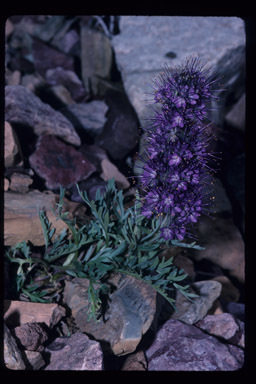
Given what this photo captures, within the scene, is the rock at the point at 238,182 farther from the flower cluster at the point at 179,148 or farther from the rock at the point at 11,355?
the rock at the point at 11,355

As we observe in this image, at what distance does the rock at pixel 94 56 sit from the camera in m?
6.24

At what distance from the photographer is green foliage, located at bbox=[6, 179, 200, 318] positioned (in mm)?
3545

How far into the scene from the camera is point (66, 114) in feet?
18.5

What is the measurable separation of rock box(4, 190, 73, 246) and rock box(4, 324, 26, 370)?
3.44 ft

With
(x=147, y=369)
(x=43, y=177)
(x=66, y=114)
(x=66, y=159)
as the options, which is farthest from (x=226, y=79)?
(x=147, y=369)

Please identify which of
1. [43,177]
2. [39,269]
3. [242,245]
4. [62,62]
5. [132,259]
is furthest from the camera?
[62,62]

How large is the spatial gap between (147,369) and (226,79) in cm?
425

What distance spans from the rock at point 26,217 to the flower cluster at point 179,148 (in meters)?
1.32

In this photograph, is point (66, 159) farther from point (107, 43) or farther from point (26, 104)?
point (107, 43)

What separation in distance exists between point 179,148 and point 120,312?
154 centimetres

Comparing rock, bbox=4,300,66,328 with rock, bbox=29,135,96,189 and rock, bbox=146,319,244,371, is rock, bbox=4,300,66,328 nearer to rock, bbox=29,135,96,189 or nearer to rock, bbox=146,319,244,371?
rock, bbox=146,319,244,371

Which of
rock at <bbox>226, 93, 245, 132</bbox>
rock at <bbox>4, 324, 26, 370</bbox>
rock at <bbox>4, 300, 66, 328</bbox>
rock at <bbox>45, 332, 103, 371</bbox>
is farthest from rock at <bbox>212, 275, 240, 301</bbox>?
rock at <bbox>226, 93, 245, 132</bbox>

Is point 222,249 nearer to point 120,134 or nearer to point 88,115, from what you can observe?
point 120,134

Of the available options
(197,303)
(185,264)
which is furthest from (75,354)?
(185,264)
